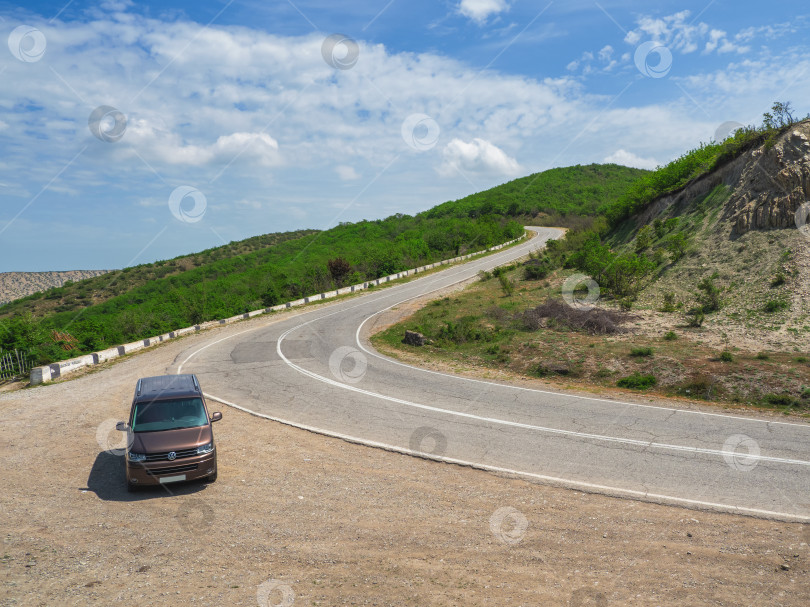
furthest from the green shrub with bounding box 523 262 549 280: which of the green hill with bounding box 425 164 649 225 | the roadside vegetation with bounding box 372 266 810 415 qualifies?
the green hill with bounding box 425 164 649 225

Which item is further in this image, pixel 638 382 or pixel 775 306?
pixel 775 306

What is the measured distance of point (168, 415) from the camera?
9406 millimetres

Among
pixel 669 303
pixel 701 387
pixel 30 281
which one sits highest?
pixel 30 281

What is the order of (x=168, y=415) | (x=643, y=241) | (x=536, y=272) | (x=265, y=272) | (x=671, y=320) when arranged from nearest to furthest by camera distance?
1. (x=168, y=415)
2. (x=671, y=320)
3. (x=643, y=241)
4. (x=536, y=272)
5. (x=265, y=272)

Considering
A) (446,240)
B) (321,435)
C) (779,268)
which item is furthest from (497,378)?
(446,240)

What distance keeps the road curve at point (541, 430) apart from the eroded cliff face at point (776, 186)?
1546cm

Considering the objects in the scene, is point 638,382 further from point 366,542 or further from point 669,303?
point 366,542

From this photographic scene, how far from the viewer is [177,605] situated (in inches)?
218

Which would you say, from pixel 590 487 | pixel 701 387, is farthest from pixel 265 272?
pixel 590 487

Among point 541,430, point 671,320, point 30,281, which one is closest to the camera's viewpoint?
point 541,430

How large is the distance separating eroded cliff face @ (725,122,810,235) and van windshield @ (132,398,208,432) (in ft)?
82.8

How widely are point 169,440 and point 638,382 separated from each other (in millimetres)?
12615

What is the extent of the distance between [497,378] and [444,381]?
181cm

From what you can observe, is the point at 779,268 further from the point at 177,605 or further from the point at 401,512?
the point at 177,605
